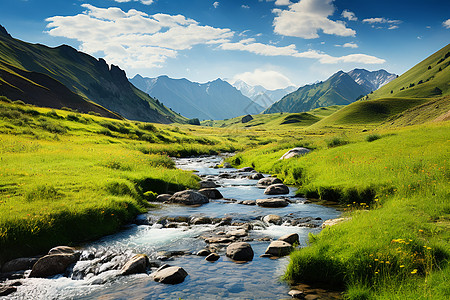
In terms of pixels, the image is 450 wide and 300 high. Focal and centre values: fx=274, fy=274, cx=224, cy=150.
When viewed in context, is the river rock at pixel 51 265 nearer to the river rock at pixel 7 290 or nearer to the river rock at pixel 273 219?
the river rock at pixel 7 290

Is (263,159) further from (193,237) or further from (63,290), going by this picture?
(63,290)

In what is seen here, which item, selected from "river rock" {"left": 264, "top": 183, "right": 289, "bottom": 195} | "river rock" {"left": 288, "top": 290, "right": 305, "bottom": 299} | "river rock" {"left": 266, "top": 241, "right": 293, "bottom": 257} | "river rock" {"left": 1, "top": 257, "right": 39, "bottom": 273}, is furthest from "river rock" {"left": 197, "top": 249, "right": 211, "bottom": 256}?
"river rock" {"left": 264, "top": 183, "right": 289, "bottom": 195}

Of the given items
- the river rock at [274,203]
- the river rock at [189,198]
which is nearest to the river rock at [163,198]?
the river rock at [189,198]

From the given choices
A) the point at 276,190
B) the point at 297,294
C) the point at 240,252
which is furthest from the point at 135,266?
the point at 276,190

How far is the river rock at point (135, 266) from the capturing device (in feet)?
39.8

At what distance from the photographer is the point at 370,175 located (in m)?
22.9

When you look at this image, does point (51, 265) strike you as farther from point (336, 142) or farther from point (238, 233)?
point (336, 142)

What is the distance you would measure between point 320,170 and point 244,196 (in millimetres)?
8678

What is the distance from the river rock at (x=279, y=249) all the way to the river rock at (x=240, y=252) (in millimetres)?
974

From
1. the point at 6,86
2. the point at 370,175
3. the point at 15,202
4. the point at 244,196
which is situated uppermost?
the point at 6,86

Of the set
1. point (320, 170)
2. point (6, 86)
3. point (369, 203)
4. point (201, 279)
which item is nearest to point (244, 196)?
point (320, 170)

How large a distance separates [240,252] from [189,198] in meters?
11.9

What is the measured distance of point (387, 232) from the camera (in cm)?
1155

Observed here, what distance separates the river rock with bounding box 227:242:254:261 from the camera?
43.6 ft
